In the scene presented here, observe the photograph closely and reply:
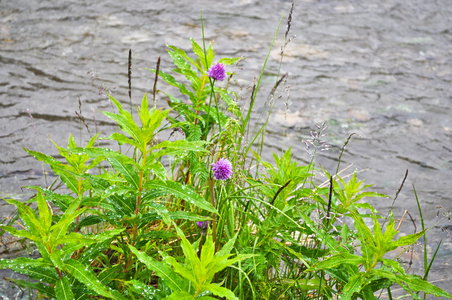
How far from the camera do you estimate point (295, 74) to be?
4730 millimetres

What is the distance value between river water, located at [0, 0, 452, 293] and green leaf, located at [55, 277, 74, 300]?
54.1 inches

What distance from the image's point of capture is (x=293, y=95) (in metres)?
4.45

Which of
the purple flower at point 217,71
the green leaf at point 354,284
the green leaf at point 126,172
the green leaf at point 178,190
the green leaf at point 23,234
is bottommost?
the green leaf at point 354,284

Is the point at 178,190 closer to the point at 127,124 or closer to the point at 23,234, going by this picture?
the point at 127,124

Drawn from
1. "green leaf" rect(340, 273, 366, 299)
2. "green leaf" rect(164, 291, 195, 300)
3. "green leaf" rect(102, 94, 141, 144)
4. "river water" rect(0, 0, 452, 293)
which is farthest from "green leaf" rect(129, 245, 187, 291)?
"river water" rect(0, 0, 452, 293)

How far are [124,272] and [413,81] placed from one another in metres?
3.71

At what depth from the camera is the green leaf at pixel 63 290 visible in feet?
5.19

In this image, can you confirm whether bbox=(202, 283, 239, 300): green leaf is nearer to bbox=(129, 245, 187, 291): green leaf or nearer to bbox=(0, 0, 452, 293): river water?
bbox=(129, 245, 187, 291): green leaf

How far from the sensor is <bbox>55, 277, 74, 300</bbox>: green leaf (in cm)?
158

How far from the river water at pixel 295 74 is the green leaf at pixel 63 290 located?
1373 millimetres

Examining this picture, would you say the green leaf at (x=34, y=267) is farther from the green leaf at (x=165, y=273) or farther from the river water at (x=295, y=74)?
the river water at (x=295, y=74)

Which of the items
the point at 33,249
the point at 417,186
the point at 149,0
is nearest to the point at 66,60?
the point at 149,0

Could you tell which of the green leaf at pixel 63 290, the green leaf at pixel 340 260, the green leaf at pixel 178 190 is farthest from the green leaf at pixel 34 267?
the green leaf at pixel 340 260

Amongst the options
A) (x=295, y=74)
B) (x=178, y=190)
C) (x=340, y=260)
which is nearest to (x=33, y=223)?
(x=178, y=190)
